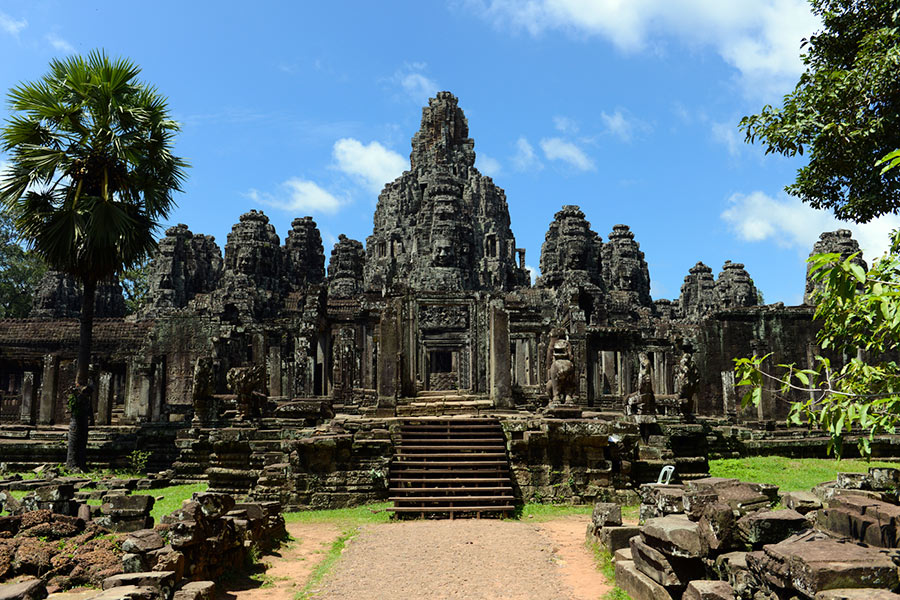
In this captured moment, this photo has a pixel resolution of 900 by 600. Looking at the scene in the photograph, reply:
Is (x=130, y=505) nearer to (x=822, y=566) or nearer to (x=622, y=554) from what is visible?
(x=622, y=554)

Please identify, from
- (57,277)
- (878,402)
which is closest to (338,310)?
(57,277)

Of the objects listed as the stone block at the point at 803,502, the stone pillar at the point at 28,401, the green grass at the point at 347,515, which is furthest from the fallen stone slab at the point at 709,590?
the stone pillar at the point at 28,401

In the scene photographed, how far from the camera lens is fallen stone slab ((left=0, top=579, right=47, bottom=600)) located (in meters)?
5.41

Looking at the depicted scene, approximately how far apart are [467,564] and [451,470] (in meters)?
4.19

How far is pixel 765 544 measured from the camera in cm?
594

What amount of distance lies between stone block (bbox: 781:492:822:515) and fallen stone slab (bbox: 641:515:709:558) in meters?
1.08

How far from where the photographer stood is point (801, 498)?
23.5 ft

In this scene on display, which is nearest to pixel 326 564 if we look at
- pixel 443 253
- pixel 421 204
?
pixel 443 253

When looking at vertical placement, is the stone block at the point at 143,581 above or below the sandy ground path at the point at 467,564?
above

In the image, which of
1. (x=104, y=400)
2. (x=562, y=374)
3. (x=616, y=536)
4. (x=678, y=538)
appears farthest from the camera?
(x=104, y=400)

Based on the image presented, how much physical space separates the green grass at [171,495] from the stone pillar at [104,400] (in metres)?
9.17

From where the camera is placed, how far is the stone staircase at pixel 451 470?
11.9 meters

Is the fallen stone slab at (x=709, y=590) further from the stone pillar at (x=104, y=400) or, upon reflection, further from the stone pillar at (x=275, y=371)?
the stone pillar at (x=104, y=400)

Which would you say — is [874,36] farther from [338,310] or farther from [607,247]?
[607,247]
